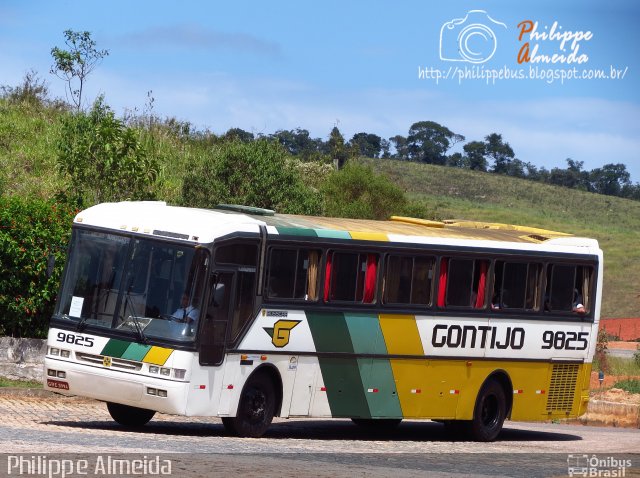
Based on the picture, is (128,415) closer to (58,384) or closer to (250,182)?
(58,384)

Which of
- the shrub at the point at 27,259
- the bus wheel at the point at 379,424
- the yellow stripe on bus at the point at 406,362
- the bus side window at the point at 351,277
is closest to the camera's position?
the bus side window at the point at 351,277

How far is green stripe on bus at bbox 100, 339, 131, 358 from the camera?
1784 centimetres

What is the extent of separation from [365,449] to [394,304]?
3.26m

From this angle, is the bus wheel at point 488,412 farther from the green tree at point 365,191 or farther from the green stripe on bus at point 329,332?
the green tree at point 365,191

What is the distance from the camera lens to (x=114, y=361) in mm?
17875

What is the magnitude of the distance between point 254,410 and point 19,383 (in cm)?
612

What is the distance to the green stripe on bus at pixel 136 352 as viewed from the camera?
17.7m

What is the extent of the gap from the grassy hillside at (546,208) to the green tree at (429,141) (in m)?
20.4

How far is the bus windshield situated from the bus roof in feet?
0.76

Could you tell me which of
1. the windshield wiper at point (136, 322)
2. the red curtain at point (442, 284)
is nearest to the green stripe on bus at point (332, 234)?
the red curtain at point (442, 284)

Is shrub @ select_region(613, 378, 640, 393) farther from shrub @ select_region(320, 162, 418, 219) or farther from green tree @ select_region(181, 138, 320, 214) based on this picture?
green tree @ select_region(181, 138, 320, 214)

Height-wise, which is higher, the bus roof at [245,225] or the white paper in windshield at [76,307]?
the bus roof at [245,225]

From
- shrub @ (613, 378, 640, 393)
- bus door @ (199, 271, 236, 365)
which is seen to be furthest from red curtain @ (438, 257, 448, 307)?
shrub @ (613, 378, 640, 393)

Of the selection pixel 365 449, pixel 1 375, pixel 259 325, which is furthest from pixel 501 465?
pixel 1 375
